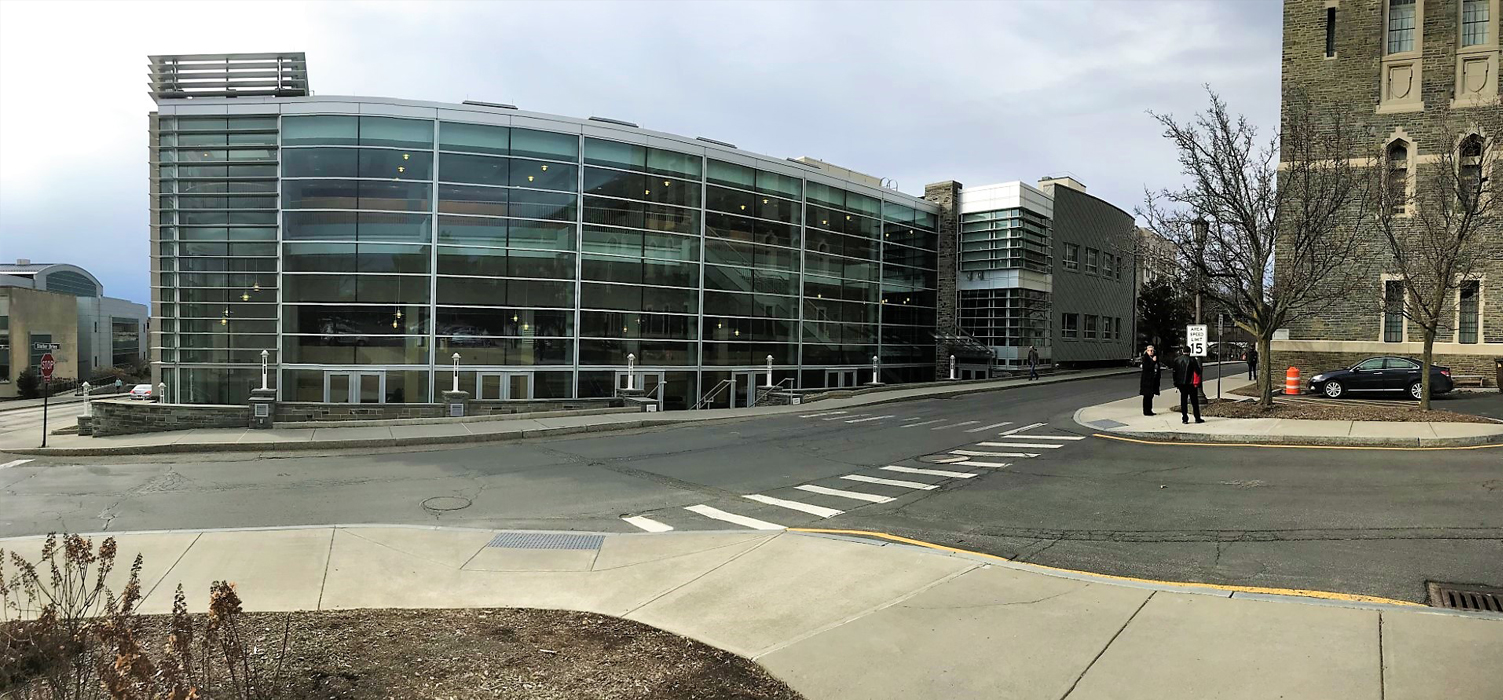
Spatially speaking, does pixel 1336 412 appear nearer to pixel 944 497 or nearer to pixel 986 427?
pixel 986 427

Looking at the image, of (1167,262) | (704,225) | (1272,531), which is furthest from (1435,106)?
(1272,531)

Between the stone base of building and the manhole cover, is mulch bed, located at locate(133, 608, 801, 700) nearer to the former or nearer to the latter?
the manhole cover

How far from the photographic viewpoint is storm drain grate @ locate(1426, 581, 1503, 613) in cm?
508

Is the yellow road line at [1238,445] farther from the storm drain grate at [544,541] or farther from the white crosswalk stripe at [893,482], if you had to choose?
the storm drain grate at [544,541]

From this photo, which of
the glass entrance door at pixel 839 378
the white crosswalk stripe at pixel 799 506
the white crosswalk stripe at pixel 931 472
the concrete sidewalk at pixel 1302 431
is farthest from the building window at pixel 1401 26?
the white crosswalk stripe at pixel 799 506

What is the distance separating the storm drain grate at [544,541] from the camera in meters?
7.29

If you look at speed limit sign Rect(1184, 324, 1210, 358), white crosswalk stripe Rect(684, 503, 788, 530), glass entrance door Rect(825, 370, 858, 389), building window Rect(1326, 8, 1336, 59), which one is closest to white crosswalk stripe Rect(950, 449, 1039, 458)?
white crosswalk stripe Rect(684, 503, 788, 530)

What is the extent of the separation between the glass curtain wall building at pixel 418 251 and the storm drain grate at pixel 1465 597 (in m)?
24.9

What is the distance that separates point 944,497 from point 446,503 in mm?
6752

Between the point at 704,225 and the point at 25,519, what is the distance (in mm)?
23623

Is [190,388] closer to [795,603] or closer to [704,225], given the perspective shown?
[704,225]

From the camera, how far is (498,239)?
2592cm

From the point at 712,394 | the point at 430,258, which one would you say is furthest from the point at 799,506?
the point at 712,394

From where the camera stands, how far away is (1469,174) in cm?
2041
